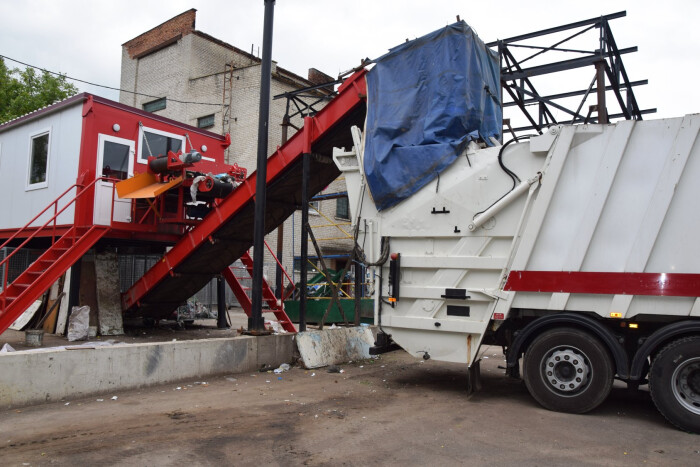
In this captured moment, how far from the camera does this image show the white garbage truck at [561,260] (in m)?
5.72

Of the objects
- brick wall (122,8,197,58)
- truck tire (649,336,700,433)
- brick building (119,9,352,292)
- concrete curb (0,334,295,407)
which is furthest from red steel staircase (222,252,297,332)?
brick wall (122,8,197,58)

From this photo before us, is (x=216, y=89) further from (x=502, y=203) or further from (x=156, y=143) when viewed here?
(x=502, y=203)

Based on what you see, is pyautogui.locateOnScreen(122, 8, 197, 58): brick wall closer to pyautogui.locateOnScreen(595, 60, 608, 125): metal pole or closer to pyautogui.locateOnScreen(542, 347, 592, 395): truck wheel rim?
pyautogui.locateOnScreen(595, 60, 608, 125): metal pole

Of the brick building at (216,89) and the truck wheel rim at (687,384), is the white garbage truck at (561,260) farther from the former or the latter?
the brick building at (216,89)

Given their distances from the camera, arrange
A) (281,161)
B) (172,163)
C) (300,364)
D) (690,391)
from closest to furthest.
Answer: (690,391) < (300,364) < (281,161) < (172,163)

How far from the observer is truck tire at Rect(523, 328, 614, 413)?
596 centimetres

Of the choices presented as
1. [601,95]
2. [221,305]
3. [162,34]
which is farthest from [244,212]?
[162,34]

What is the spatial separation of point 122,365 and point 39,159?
7.42m

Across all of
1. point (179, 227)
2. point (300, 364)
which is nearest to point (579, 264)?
point (300, 364)

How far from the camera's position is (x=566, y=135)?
6355 millimetres

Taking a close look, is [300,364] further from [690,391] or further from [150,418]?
[690,391]

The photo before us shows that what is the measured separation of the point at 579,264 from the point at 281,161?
5493mm

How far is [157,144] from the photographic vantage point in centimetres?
1233

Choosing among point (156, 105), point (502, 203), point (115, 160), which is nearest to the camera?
point (502, 203)
